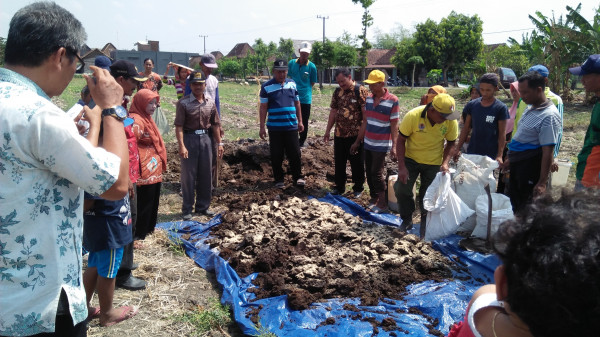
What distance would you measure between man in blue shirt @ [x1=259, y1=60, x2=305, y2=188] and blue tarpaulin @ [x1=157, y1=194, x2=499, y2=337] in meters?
2.63

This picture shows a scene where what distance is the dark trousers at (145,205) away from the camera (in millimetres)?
4206

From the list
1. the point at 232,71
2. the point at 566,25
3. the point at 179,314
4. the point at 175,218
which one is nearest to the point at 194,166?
the point at 175,218

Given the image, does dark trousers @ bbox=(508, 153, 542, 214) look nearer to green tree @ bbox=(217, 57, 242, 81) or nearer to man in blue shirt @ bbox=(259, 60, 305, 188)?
man in blue shirt @ bbox=(259, 60, 305, 188)

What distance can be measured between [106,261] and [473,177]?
13.4 ft

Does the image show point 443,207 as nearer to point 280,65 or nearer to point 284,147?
point 284,147

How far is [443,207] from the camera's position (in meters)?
4.59

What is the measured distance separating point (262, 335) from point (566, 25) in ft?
69.9

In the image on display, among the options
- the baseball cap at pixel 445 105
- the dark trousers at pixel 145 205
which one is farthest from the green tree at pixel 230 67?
the baseball cap at pixel 445 105

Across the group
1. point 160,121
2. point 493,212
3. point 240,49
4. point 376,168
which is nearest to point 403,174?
point 376,168

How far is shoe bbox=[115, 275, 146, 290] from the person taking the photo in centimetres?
369

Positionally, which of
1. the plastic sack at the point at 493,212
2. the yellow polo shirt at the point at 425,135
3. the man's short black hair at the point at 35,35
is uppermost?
the man's short black hair at the point at 35,35

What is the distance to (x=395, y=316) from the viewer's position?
10.4 ft

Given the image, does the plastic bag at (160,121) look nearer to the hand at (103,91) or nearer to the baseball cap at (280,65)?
the baseball cap at (280,65)

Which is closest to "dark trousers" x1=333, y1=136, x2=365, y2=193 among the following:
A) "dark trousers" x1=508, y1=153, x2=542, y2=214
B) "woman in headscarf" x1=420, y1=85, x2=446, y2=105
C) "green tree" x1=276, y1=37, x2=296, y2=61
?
"woman in headscarf" x1=420, y1=85, x2=446, y2=105
